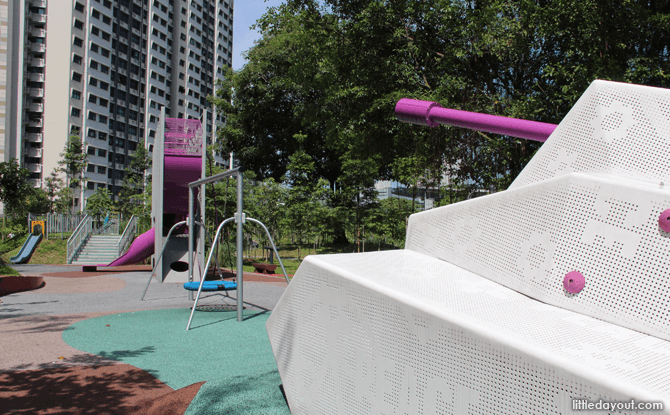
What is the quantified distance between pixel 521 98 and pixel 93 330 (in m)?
10.2

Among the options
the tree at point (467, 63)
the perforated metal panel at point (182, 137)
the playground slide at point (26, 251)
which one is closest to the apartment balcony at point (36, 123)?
the playground slide at point (26, 251)

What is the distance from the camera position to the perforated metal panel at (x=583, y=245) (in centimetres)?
226

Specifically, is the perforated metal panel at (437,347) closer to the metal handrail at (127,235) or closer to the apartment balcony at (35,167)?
the metal handrail at (127,235)

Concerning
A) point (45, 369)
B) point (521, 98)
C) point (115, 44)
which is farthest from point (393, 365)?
point (115, 44)

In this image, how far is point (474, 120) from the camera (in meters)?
3.95

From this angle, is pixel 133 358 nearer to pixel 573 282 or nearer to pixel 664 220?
pixel 573 282

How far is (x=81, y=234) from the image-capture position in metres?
22.6

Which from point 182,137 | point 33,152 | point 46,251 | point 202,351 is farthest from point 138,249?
point 33,152

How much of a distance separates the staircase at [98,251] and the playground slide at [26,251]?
2081mm

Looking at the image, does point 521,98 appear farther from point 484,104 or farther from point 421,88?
point 421,88

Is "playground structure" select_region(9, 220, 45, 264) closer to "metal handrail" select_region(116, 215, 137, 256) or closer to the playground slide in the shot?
the playground slide

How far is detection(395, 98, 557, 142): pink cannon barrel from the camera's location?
3.72 m

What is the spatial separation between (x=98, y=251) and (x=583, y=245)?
23596 millimetres

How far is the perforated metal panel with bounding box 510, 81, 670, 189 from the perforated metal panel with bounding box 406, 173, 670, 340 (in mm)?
437
